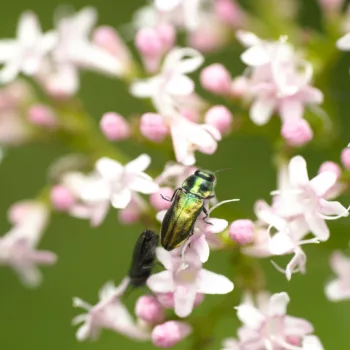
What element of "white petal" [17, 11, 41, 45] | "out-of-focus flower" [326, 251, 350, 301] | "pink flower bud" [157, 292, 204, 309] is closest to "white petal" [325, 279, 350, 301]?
"out-of-focus flower" [326, 251, 350, 301]

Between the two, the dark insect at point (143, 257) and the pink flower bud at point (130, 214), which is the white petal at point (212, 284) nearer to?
the dark insect at point (143, 257)

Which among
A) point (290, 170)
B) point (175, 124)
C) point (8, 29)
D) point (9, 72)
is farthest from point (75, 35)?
point (8, 29)

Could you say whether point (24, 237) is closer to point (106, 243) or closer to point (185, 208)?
point (185, 208)

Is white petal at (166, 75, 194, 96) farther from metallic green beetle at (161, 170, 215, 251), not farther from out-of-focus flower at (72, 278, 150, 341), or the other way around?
out-of-focus flower at (72, 278, 150, 341)

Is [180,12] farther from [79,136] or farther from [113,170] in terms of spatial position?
[113,170]

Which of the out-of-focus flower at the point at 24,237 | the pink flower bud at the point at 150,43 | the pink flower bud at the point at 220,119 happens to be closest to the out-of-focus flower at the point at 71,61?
the pink flower bud at the point at 150,43

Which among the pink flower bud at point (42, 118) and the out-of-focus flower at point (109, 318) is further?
the pink flower bud at point (42, 118)

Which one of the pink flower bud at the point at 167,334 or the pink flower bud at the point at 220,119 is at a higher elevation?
the pink flower bud at the point at 220,119
